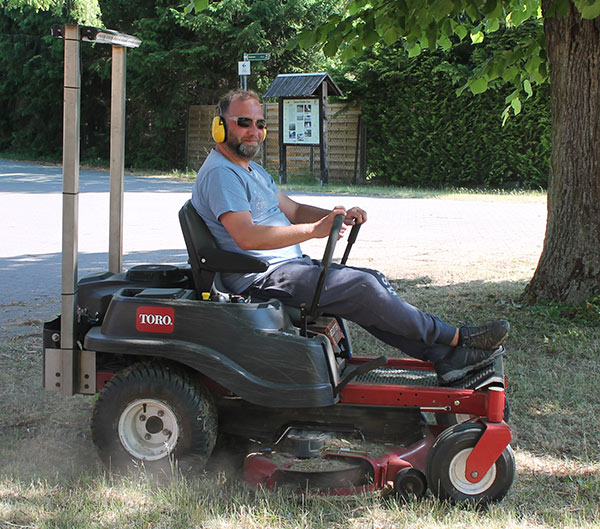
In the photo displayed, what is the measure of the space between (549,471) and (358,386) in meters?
0.90

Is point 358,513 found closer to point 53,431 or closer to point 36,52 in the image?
point 53,431

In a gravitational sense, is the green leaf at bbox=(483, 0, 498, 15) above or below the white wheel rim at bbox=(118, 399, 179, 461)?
above

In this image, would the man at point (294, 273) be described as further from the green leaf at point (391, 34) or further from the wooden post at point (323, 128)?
the wooden post at point (323, 128)

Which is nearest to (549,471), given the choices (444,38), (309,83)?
(444,38)

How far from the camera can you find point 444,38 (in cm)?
625

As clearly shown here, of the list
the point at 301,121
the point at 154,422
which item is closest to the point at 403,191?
the point at 301,121

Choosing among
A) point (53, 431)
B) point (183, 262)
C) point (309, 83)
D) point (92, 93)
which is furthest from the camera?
point (92, 93)

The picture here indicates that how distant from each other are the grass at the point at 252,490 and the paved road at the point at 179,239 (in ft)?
6.26

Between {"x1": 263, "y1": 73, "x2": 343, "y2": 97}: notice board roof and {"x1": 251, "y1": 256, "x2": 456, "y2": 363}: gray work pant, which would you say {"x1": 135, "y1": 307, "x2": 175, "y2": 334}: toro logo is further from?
→ {"x1": 263, "y1": 73, "x2": 343, "y2": 97}: notice board roof

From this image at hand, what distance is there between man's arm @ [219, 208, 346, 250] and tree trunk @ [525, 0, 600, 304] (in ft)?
11.0

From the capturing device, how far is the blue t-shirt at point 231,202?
133 inches

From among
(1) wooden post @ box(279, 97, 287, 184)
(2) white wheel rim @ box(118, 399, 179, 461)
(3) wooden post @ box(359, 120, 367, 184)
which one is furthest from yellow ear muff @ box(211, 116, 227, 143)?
(3) wooden post @ box(359, 120, 367, 184)

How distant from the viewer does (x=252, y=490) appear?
3.15m

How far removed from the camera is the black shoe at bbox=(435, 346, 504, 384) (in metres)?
3.33
